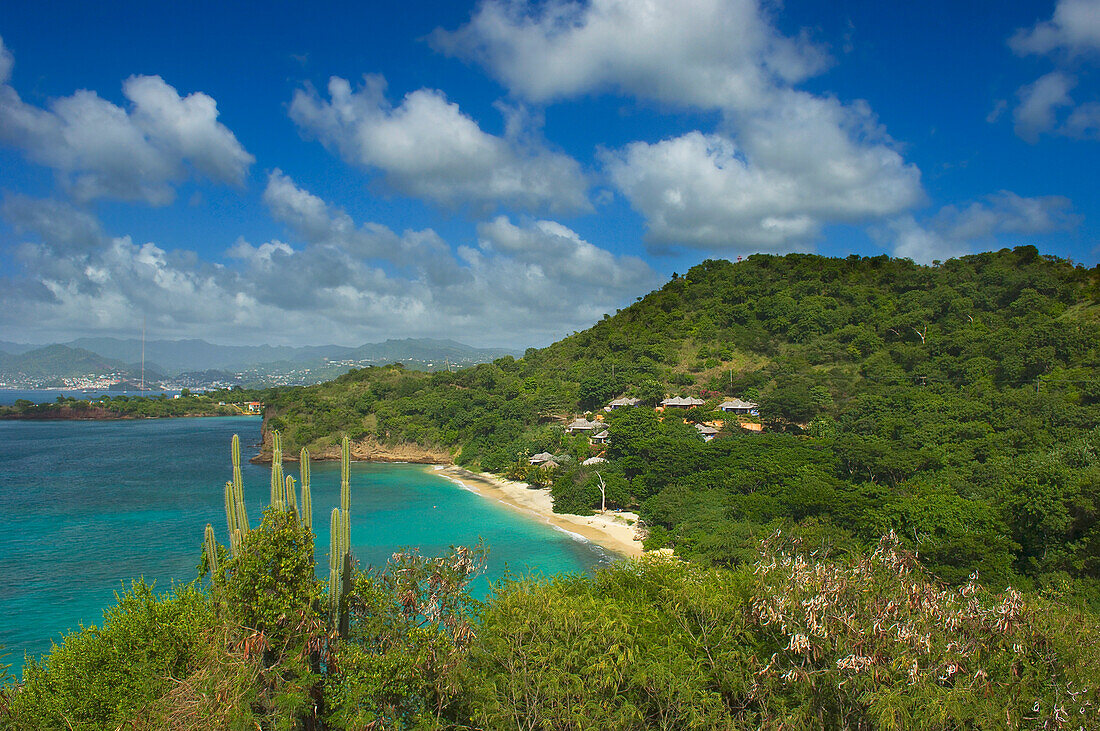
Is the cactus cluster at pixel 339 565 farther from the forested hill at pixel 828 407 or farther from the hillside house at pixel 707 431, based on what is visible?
the hillside house at pixel 707 431

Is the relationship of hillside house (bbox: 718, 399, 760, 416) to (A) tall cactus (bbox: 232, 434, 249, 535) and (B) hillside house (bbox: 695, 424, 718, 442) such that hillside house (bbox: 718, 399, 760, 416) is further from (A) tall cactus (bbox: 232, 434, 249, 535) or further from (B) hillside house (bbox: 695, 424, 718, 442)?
(A) tall cactus (bbox: 232, 434, 249, 535)

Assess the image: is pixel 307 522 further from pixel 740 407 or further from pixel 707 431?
pixel 740 407

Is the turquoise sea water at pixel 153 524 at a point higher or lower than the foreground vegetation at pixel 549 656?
lower

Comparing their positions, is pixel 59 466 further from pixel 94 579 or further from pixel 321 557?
pixel 321 557

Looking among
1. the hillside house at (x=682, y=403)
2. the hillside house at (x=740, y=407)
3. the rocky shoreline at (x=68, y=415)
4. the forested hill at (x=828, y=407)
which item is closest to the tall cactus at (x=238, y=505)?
the forested hill at (x=828, y=407)

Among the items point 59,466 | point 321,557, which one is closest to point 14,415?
point 59,466

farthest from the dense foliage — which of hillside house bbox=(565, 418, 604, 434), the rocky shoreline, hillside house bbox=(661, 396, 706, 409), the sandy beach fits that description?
the rocky shoreline
